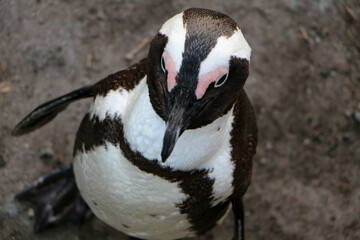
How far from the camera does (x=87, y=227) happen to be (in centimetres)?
216

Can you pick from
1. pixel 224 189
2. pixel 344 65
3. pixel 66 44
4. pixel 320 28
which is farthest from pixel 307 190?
pixel 66 44

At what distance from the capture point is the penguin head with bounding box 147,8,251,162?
3.74 ft

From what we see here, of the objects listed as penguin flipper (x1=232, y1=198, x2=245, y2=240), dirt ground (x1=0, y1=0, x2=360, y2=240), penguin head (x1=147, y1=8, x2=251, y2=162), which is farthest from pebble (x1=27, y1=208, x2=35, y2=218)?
penguin head (x1=147, y1=8, x2=251, y2=162)

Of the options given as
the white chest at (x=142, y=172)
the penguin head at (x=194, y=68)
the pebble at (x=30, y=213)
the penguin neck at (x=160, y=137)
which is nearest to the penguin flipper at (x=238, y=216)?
the white chest at (x=142, y=172)

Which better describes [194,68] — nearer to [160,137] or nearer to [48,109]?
[160,137]

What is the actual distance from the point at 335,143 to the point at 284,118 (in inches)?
11.5

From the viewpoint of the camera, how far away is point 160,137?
1284mm

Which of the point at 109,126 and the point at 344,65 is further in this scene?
the point at 344,65

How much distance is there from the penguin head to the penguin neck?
0.19 feet

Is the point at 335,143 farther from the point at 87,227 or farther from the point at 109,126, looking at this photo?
the point at 109,126

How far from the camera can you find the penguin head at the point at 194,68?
1139 mm

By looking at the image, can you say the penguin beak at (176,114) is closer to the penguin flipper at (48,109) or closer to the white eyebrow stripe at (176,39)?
the white eyebrow stripe at (176,39)

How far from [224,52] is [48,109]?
2.84 feet

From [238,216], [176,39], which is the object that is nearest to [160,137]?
[176,39]
